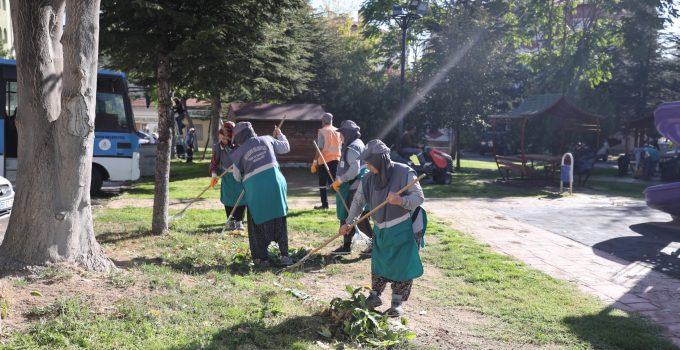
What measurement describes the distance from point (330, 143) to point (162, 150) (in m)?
3.38

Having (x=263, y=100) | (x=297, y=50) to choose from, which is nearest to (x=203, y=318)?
(x=297, y=50)

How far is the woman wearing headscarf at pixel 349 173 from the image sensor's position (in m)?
7.84

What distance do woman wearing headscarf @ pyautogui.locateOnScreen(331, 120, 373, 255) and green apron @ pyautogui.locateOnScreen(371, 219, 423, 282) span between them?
252cm

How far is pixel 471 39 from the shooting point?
21.4 metres

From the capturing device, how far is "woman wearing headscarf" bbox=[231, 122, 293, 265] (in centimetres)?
707

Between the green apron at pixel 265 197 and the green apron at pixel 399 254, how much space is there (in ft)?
6.64

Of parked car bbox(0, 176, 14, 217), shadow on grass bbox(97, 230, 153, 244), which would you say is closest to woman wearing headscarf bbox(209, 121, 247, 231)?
shadow on grass bbox(97, 230, 153, 244)

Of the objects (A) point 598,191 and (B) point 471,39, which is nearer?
(A) point 598,191

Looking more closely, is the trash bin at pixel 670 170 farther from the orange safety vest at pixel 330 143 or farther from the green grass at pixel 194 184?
the orange safety vest at pixel 330 143

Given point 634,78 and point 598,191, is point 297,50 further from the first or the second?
point 634,78

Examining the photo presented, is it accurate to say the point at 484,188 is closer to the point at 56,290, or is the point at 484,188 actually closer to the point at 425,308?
the point at 425,308

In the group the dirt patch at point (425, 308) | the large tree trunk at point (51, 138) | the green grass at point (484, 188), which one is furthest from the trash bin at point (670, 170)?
the large tree trunk at point (51, 138)

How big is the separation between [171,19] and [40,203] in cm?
380

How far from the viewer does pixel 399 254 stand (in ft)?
17.4
